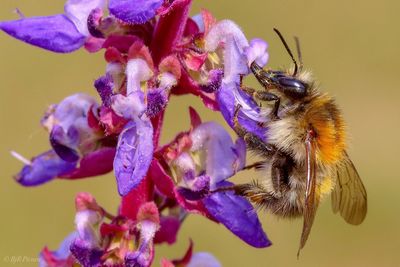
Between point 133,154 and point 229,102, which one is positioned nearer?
point 133,154

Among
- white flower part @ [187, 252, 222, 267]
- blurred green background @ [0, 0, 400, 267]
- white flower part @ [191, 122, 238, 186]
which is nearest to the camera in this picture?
white flower part @ [191, 122, 238, 186]

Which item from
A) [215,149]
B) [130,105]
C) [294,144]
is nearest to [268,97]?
[294,144]

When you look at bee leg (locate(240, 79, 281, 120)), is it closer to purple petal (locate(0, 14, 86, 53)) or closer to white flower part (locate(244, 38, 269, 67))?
white flower part (locate(244, 38, 269, 67))

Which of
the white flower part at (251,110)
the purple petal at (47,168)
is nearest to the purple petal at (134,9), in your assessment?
the white flower part at (251,110)

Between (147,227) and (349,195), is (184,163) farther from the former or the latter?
(349,195)

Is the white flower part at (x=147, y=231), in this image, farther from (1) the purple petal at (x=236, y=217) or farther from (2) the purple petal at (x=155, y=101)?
(2) the purple petal at (x=155, y=101)

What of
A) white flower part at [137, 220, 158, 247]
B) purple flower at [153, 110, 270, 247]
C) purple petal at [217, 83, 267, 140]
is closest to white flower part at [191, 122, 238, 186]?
purple flower at [153, 110, 270, 247]

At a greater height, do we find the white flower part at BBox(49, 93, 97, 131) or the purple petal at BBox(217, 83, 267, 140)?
the purple petal at BBox(217, 83, 267, 140)
